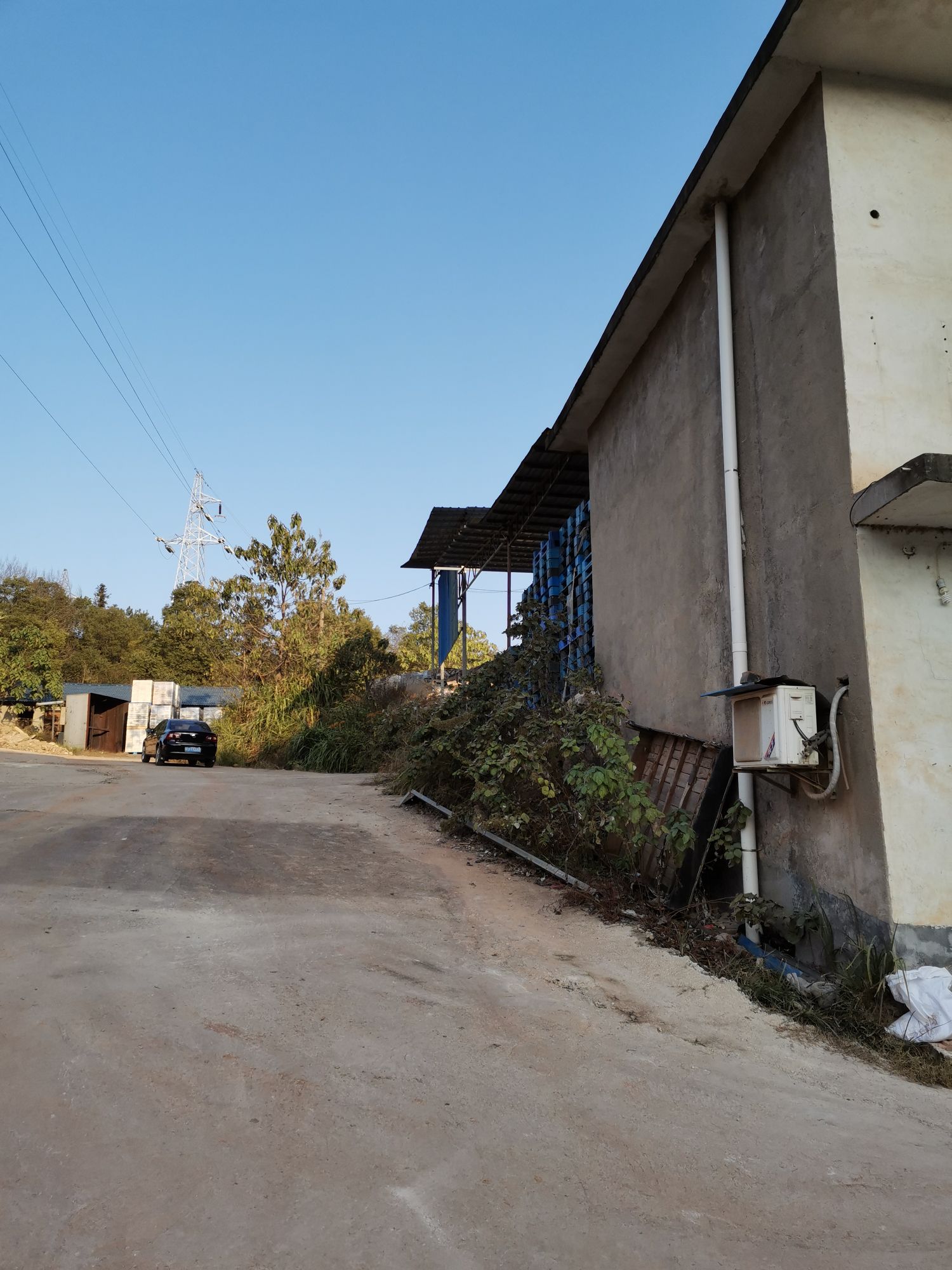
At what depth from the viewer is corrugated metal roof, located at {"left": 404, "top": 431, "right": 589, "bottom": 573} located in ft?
31.9

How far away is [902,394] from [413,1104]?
4.09 meters

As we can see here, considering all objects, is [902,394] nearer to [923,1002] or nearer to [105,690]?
[923,1002]

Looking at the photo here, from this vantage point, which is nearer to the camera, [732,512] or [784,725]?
[784,725]

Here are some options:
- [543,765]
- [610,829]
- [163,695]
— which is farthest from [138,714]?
[610,829]

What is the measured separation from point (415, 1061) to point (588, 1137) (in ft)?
2.52

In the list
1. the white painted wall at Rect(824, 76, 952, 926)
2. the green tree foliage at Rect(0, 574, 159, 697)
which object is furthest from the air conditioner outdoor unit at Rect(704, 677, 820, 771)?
the green tree foliage at Rect(0, 574, 159, 697)

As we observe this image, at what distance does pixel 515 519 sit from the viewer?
37.3 feet

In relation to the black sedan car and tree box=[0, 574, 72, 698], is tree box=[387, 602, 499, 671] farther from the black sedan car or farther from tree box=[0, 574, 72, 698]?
tree box=[0, 574, 72, 698]

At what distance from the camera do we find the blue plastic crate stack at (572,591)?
9.20m

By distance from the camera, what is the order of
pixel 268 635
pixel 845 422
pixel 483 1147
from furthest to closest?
pixel 268 635 → pixel 845 422 → pixel 483 1147

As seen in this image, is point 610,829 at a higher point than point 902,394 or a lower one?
lower

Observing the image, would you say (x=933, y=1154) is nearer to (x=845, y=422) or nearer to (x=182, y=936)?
(x=845, y=422)

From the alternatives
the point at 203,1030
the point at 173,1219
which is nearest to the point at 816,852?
the point at 203,1030

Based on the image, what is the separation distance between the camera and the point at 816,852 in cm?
433
